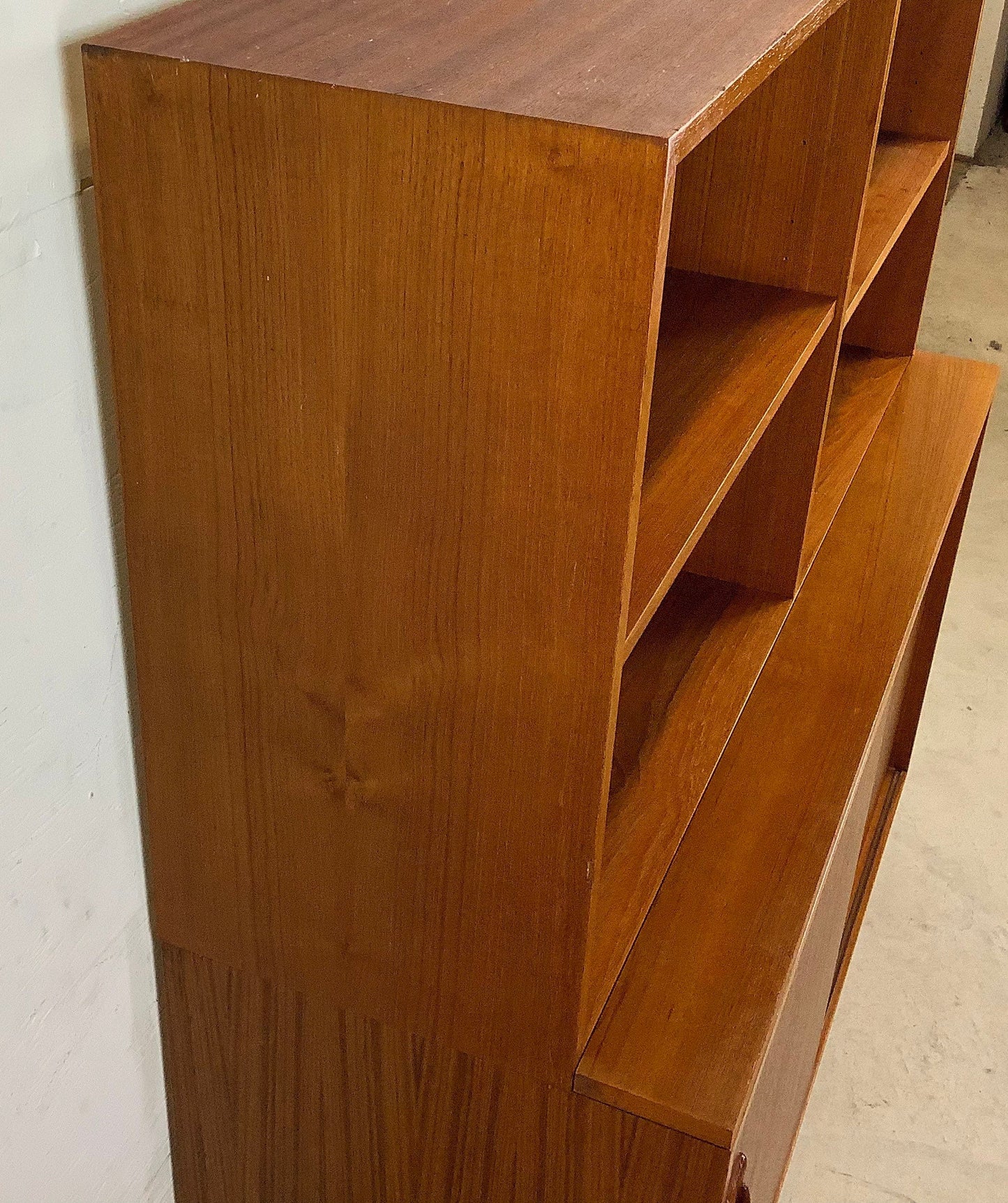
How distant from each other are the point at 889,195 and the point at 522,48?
1032 millimetres

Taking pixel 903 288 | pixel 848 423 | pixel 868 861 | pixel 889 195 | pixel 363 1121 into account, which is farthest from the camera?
pixel 868 861

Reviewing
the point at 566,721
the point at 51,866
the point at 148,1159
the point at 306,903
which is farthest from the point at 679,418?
the point at 148,1159

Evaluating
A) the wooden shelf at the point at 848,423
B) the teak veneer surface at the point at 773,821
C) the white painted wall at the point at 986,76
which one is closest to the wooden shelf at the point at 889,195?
the wooden shelf at the point at 848,423

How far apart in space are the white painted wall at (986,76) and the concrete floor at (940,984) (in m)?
2.90

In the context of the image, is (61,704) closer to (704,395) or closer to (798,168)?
(704,395)

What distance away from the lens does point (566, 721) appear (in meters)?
0.88

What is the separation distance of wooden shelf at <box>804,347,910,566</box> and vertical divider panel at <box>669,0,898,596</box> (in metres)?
0.10

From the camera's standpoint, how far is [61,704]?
0.97 meters

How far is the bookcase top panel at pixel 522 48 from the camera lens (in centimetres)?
73

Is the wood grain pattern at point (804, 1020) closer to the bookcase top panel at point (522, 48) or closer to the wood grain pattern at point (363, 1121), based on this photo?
the wood grain pattern at point (363, 1121)

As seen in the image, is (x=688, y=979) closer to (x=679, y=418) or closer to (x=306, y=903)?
(x=306, y=903)

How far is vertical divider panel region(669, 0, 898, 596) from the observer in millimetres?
1278

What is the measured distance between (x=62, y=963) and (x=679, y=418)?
68 cm

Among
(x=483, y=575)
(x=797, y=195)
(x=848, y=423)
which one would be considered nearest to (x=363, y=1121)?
(x=483, y=575)
